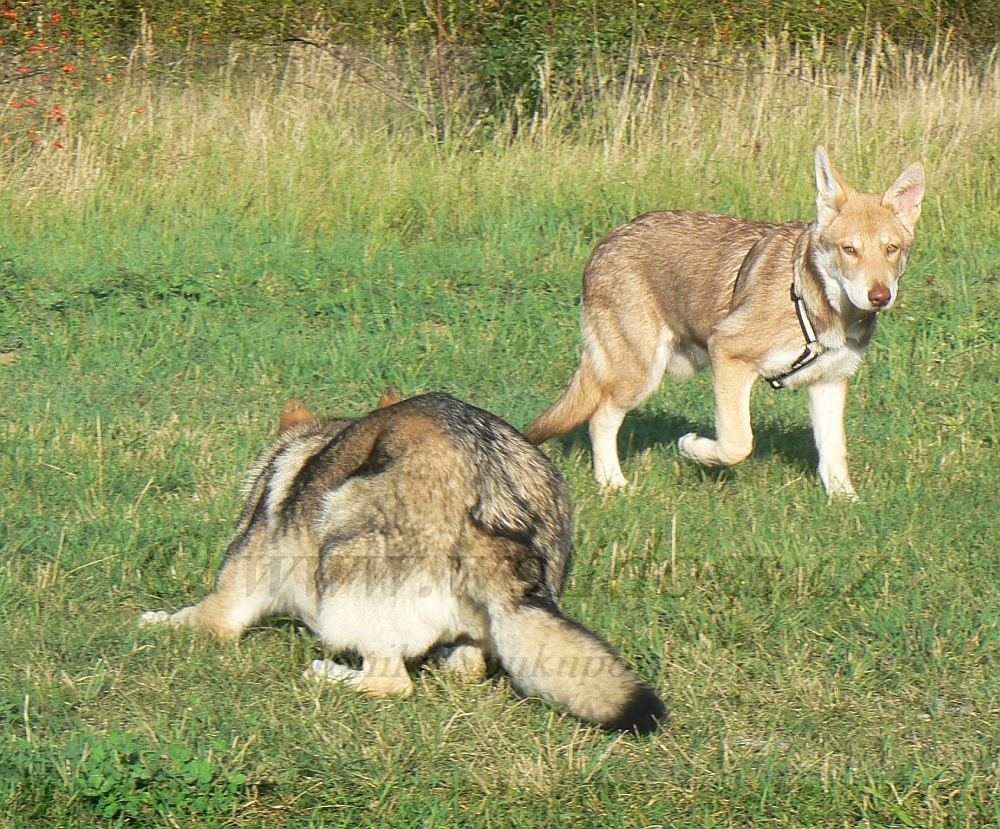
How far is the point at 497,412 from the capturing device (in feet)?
21.6

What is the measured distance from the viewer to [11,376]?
22.8 feet

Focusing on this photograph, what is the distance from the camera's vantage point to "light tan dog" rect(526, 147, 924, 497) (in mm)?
5648

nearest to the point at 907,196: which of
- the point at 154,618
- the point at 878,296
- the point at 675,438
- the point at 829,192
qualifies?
the point at 829,192

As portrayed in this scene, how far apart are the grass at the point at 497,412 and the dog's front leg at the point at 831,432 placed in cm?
10

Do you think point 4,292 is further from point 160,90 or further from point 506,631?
point 506,631

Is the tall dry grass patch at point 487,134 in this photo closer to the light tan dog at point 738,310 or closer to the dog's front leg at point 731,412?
the light tan dog at point 738,310

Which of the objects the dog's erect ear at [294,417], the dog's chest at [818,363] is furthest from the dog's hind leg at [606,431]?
the dog's erect ear at [294,417]

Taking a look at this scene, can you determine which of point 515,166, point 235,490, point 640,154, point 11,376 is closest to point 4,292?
point 11,376

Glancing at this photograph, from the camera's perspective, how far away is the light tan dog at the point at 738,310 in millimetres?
5648

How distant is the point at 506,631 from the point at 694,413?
12.0 ft

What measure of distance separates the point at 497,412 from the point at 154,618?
2.64 metres

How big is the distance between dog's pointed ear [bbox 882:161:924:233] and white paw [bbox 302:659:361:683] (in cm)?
334

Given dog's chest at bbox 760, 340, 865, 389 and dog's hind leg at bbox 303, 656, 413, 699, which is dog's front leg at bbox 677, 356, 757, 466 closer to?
dog's chest at bbox 760, 340, 865, 389

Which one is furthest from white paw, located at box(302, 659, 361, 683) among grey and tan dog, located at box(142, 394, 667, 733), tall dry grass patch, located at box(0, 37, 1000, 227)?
tall dry grass patch, located at box(0, 37, 1000, 227)
